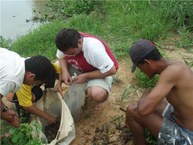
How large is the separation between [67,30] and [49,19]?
484cm

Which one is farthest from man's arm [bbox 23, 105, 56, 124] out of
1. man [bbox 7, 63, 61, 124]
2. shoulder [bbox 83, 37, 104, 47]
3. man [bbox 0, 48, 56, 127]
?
shoulder [bbox 83, 37, 104, 47]

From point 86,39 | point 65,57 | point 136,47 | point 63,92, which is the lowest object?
point 63,92

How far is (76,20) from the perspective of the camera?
696cm

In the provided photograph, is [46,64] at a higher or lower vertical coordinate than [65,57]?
higher

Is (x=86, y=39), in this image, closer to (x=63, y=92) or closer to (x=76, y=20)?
(x=63, y=92)

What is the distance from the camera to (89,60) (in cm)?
382

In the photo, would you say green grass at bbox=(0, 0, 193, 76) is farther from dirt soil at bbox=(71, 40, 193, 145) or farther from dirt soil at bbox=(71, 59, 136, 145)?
dirt soil at bbox=(71, 59, 136, 145)

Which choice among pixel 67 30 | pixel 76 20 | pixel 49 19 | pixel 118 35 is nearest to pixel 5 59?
pixel 67 30

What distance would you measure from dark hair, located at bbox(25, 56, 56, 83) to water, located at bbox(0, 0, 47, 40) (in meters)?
4.45

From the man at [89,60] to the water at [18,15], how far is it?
13.0 feet

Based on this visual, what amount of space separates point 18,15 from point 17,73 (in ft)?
20.0

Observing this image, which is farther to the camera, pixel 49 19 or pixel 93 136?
pixel 49 19

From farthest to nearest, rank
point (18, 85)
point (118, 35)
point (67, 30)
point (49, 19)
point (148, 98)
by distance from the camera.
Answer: point (49, 19) → point (118, 35) → point (67, 30) → point (18, 85) → point (148, 98)

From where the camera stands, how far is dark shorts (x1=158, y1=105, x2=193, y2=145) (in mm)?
3107
